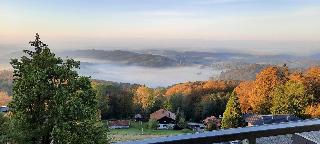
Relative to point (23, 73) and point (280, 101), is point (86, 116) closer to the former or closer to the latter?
point (23, 73)

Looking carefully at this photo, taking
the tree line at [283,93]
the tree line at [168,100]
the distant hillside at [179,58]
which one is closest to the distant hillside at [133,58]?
the distant hillside at [179,58]

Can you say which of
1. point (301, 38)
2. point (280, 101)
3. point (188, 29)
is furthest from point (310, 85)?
point (188, 29)

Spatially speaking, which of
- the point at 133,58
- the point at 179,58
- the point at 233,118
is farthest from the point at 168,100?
the point at 233,118

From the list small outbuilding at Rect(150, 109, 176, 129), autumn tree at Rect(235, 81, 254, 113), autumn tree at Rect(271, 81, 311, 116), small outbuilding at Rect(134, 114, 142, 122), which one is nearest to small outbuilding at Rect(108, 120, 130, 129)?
small outbuilding at Rect(134, 114, 142, 122)

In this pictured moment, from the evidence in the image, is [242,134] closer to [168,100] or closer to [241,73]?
[168,100]

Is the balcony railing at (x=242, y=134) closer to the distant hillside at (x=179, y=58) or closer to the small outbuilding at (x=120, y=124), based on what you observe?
the small outbuilding at (x=120, y=124)

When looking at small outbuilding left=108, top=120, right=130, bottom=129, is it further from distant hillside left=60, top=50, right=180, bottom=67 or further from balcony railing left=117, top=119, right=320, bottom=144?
balcony railing left=117, top=119, right=320, bottom=144

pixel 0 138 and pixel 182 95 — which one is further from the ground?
pixel 0 138
